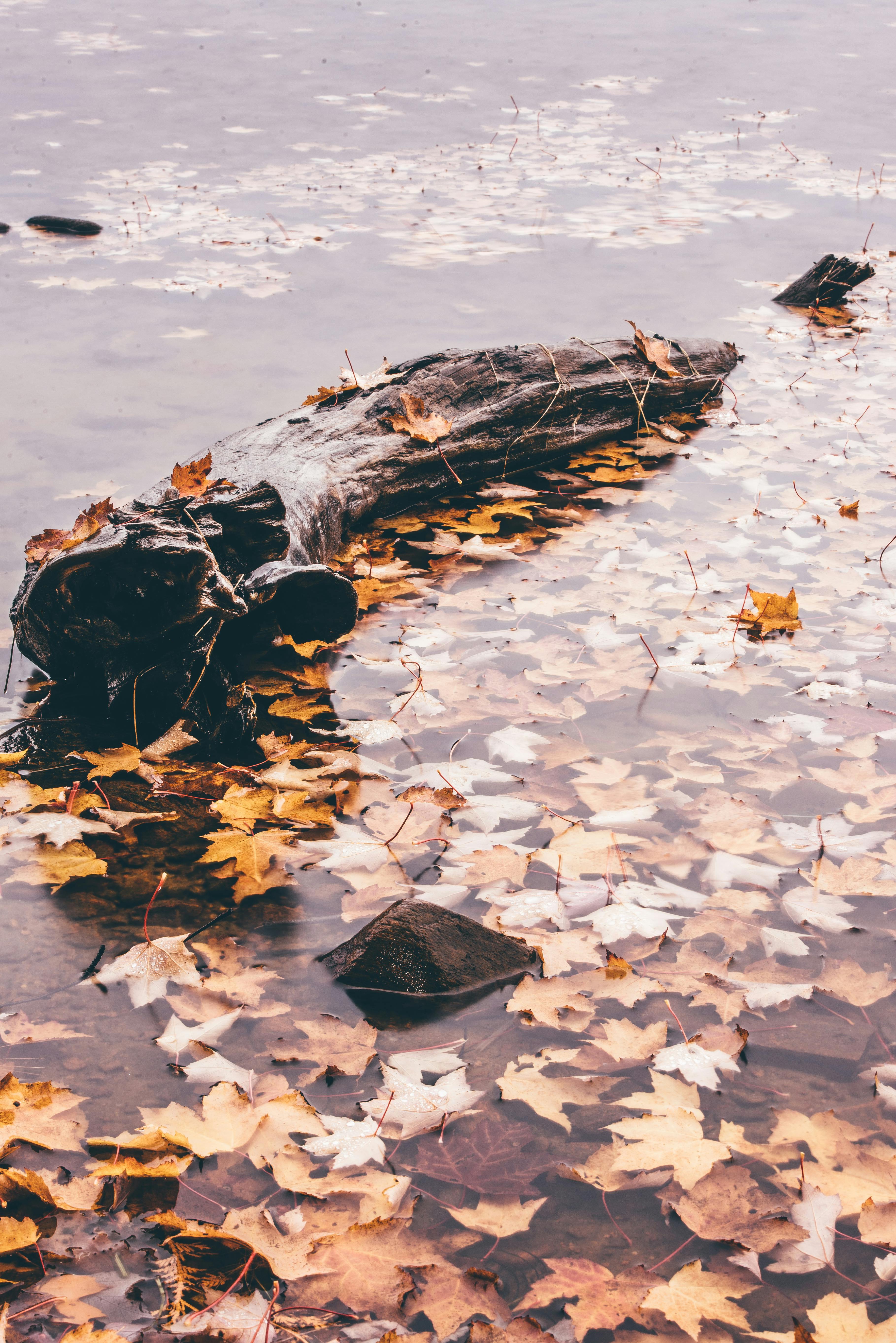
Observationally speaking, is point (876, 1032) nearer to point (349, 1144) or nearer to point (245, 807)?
point (349, 1144)

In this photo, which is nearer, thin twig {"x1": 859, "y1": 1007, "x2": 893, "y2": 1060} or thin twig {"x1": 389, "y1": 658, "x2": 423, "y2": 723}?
thin twig {"x1": 859, "y1": 1007, "x2": 893, "y2": 1060}

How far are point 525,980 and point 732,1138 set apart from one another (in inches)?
21.2

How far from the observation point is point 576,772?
2.89m

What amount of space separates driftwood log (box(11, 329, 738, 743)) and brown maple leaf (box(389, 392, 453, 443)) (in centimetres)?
5

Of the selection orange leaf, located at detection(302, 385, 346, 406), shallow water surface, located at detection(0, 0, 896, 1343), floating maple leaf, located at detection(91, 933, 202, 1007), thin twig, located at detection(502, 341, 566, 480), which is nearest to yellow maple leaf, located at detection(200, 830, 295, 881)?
shallow water surface, located at detection(0, 0, 896, 1343)

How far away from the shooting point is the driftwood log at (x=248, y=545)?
3.01 metres

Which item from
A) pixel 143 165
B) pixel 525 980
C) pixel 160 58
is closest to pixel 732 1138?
pixel 525 980

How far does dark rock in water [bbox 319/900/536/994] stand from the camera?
2.21 meters

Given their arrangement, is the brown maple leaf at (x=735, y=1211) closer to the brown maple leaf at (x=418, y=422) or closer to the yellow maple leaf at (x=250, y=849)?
the yellow maple leaf at (x=250, y=849)

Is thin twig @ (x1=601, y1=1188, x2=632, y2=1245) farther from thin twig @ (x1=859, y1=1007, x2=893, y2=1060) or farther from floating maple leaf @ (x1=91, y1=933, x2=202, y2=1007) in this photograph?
floating maple leaf @ (x1=91, y1=933, x2=202, y2=1007)

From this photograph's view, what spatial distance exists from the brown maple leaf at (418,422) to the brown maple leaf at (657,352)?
132 centimetres

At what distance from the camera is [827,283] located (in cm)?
696

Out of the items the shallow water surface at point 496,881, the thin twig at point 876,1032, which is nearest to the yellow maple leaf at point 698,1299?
the shallow water surface at point 496,881

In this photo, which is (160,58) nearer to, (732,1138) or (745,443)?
(745,443)
